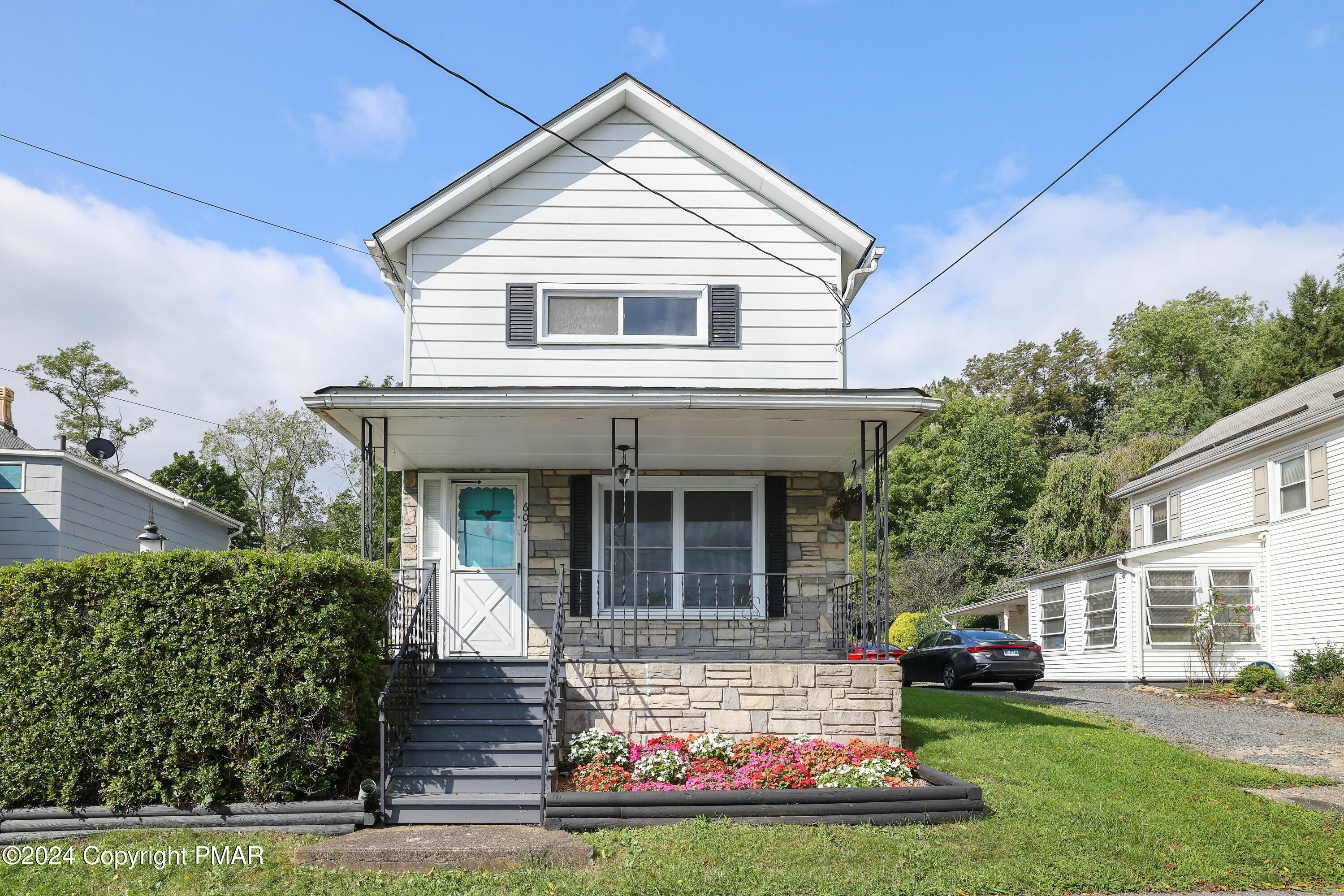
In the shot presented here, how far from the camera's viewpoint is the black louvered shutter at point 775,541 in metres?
10.7

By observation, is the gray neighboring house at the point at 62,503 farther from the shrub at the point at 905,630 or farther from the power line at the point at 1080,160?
the shrub at the point at 905,630

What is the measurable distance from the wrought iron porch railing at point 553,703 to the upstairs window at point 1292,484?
570 inches

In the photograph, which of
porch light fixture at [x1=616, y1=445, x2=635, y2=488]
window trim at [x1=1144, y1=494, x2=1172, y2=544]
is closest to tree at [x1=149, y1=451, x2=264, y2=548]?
porch light fixture at [x1=616, y1=445, x2=635, y2=488]

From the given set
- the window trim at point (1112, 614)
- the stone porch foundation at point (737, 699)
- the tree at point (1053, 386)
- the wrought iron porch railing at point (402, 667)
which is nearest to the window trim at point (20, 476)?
the wrought iron porch railing at point (402, 667)

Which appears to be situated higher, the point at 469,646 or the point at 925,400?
the point at 925,400

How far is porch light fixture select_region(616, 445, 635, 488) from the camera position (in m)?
9.95

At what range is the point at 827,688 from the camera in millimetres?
8258

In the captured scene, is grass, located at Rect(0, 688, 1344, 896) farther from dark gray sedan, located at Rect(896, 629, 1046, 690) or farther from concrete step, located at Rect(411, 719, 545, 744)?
dark gray sedan, located at Rect(896, 629, 1046, 690)

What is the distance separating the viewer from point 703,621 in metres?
10.6

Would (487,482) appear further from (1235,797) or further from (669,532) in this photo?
(1235,797)

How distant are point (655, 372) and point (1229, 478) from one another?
46.4ft

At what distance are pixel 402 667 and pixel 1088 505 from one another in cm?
2615

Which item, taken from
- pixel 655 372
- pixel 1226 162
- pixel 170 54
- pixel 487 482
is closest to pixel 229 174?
pixel 170 54

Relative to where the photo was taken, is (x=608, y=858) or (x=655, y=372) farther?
(x=655, y=372)
